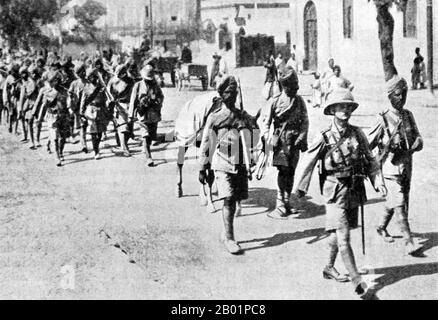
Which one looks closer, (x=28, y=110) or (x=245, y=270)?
(x=245, y=270)

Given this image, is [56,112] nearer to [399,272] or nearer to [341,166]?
[341,166]

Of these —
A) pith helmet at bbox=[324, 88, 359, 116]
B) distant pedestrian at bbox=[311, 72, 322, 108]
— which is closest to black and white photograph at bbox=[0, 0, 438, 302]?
pith helmet at bbox=[324, 88, 359, 116]

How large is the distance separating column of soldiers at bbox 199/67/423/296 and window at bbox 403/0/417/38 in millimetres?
20243

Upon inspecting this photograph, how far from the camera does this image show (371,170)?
665 centimetres

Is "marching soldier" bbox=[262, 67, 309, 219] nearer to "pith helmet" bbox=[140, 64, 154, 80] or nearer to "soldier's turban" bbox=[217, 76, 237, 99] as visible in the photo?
"soldier's turban" bbox=[217, 76, 237, 99]

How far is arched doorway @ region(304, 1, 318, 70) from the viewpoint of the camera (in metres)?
36.0

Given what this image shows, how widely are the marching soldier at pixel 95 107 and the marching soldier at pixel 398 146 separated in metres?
7.79

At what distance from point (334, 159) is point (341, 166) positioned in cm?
9

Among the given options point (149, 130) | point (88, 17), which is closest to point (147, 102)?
point (149, 130)

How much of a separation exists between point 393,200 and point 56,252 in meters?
3.83

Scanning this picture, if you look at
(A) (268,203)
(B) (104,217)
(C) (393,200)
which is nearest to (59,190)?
(B) (104,217)

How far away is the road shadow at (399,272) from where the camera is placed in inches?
262

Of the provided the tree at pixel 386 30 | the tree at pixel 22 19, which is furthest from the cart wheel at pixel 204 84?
the tree at pixel 22 19
